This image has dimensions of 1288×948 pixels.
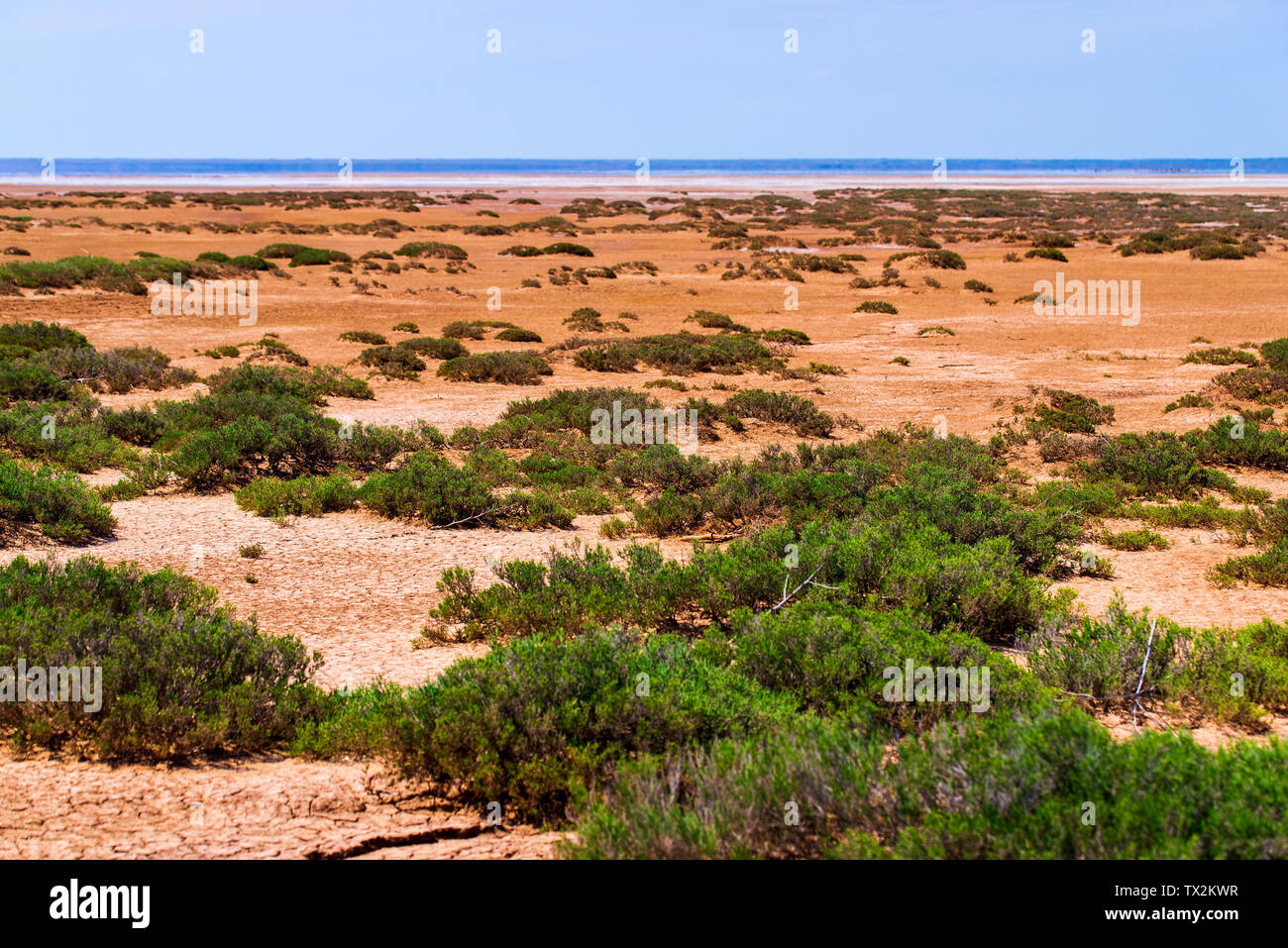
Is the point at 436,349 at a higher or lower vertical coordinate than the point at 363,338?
lower

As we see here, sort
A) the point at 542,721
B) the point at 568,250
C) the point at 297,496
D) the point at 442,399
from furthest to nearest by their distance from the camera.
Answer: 1. the point at 568,250
2. the point at 442,399
3. the point at 297,496
4. the point at 542,721

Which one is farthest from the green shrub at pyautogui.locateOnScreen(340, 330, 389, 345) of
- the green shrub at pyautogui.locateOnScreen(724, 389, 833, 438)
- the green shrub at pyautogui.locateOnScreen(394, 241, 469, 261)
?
the green shrub at pyautogui.locateOnScreen(394, 241, 469, 261)

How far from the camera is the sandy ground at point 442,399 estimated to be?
3746mm

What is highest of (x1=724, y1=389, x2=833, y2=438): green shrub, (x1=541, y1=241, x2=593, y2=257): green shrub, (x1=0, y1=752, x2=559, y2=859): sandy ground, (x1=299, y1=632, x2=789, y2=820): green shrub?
(x1=541, y1=241, x2=593, y2=257): green shrub

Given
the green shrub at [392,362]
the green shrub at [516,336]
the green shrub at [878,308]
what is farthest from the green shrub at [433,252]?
the green shrub at [392,362]

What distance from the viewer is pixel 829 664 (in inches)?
179

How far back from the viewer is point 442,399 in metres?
14.5

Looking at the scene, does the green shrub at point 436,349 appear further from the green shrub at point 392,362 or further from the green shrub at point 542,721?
the green shrub at point 542,721

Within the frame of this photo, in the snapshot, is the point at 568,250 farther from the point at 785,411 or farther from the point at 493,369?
the point at 785,411

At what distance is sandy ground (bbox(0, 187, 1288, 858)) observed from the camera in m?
3.75

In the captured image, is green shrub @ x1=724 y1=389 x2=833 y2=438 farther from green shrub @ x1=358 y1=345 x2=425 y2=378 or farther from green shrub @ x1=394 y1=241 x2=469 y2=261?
green shrub @ x1=394 y1=241 x2=469 y2=261

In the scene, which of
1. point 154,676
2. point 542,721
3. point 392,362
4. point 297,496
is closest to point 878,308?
point 392,362

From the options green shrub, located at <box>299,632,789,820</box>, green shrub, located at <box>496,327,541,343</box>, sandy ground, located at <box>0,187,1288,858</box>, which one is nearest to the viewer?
sandy ground, located at <box>0,187,1288,858</box>
